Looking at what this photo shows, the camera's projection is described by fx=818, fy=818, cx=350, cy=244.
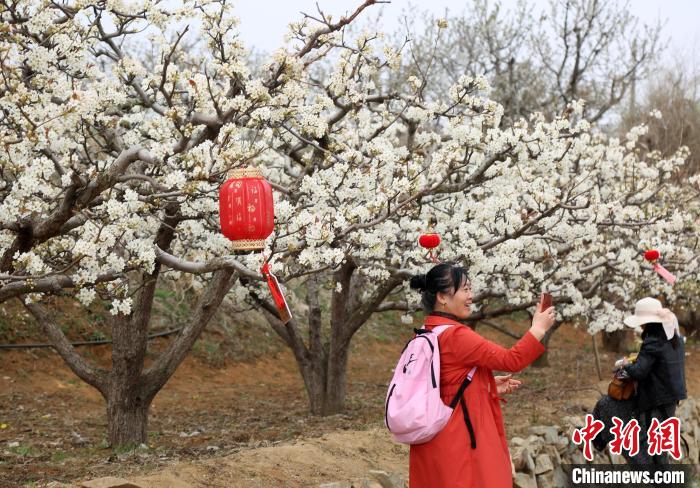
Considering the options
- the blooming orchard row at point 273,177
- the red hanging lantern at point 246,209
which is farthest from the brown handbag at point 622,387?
the red hanging lantern at point 246,209

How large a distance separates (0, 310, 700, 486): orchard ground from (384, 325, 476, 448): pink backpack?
2135 mm

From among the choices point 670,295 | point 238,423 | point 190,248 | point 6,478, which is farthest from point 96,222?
point 670,295

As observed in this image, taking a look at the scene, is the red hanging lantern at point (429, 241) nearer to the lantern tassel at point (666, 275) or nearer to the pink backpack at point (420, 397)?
the pink backpack at point (420, 397)

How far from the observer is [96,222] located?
5957 millimetres

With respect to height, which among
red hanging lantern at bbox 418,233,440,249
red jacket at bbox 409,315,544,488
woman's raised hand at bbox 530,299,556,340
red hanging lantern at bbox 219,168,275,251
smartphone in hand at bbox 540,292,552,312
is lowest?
red jacket at bbox 409,315,544,488

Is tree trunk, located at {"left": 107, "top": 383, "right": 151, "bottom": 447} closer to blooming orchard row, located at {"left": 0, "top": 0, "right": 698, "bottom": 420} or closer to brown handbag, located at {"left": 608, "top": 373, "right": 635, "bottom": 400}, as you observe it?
blooming orchard row, located at {"left": 0, "top": 0, "right": 698, "bottom": 420}

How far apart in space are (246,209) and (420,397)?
2.08m

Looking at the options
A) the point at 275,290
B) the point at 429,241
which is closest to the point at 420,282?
the point at 275,290

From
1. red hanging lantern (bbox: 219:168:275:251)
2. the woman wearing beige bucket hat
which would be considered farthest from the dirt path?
the woman wearing beige bucket hat

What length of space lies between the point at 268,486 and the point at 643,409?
10.5 feet

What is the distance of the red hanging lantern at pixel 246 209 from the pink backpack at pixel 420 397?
5.81ft

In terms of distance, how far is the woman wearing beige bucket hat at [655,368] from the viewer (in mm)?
6633

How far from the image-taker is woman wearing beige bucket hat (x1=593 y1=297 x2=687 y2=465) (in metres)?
6.63

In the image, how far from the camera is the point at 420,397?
4.15m
